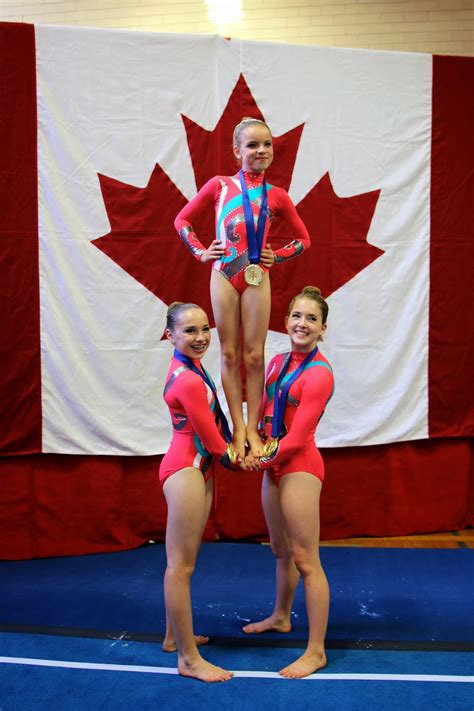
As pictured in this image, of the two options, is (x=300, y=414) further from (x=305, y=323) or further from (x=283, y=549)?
(x=283, y=549)

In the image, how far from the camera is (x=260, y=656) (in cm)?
307

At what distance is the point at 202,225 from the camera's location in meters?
4.31

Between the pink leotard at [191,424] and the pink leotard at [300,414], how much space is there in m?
0.23

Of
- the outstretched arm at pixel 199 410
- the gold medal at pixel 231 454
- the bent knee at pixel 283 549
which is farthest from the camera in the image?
the bent knee at pixel 283 549

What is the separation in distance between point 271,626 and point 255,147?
6.79 feet

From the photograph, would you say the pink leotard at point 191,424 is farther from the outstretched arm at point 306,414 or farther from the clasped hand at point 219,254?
the clasped hand at point 219,254

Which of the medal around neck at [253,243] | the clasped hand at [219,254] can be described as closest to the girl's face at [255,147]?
the medal around neck at [253,243]

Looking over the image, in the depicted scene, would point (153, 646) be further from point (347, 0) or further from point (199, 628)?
point (347, 0)

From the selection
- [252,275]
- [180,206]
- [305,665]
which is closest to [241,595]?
[305,665]

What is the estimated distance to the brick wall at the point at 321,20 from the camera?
5367 millimetres

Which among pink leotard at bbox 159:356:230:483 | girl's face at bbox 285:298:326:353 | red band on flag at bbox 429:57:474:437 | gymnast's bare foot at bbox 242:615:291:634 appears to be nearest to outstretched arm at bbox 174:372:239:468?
pink leotard at bbox 159:356:230:483

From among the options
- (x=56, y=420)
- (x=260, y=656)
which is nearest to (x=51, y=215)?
(x=56, y=420)

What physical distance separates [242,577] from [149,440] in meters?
0.96

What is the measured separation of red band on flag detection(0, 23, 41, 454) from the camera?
13.5ft
